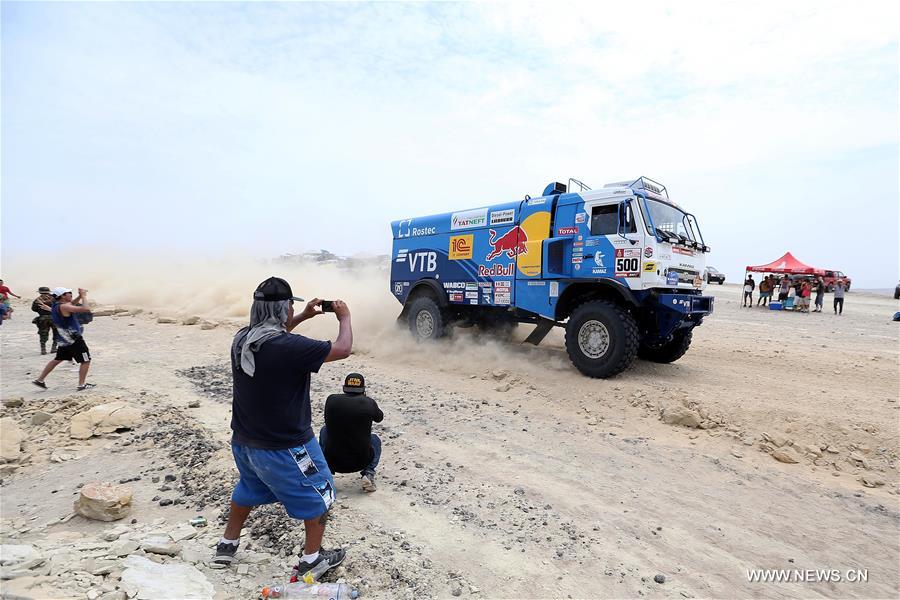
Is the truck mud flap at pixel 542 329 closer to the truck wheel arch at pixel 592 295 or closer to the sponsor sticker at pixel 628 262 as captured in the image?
the truck wheel arch at pixel 592 295

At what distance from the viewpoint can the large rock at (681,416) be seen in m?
6.04

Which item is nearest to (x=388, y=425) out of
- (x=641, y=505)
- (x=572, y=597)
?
(x=641, y=505)

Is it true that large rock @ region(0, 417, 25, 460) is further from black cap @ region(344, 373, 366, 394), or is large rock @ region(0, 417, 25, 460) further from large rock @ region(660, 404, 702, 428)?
large rock @ region(660, 404, 702, 428)

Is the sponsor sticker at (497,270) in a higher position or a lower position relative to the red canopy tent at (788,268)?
lower

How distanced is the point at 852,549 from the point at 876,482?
1.58m

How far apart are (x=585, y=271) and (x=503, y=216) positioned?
7.40 feet

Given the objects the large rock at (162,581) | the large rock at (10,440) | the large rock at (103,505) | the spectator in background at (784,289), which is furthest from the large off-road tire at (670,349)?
the spectator in background at (784,289)

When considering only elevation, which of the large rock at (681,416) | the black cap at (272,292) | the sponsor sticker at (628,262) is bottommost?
the large rock at (681,416)

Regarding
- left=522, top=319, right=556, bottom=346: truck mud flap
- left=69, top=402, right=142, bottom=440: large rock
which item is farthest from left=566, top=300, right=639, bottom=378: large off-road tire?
left=69, top=402, right=142, bottom=440: large rock

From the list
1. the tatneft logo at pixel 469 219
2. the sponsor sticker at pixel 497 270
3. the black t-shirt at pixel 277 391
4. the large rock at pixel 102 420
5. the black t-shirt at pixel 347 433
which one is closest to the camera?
the black t-shirt at pixel 277 391

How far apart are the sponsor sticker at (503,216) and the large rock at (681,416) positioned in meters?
4.77

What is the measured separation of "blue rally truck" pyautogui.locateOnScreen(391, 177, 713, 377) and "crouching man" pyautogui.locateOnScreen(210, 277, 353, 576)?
19.2ft

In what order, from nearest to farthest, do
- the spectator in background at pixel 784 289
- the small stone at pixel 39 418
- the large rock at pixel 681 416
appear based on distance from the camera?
the small stone at pixel 39 418, the large rock at pixel 681 416, the spectator in background at pixel 784 289

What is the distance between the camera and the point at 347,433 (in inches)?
159
